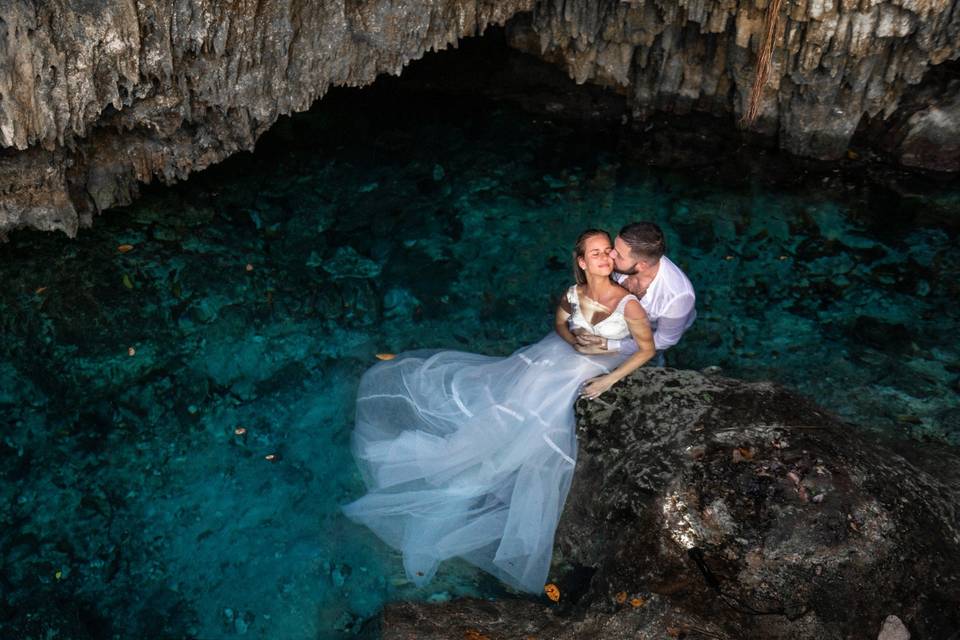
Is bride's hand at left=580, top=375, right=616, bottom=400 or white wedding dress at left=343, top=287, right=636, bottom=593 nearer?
white wedding dress at left=343, top=287, right=636, bottom=593

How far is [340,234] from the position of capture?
28.0 ft

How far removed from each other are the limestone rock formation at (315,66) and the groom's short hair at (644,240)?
268 cm

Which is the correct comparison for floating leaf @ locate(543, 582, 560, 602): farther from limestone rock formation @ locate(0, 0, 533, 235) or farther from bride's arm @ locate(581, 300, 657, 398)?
limestone rock formation @ locate(0, 0, 533, 235)

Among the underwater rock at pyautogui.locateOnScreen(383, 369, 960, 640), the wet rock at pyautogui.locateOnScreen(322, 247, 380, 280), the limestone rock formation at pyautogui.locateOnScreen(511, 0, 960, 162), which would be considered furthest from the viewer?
the wet rock at pyautogui.locateOnScreen(322, 247, 380, 280)

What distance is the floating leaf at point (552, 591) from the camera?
5676 millimetres

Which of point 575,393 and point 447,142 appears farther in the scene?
point 447,142

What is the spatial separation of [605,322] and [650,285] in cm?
41

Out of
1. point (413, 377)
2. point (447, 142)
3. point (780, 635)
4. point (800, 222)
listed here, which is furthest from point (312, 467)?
point (800, 222)

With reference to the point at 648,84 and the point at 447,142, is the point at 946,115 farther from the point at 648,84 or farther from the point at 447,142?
the point at 447,142

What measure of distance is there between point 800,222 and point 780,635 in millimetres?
4814

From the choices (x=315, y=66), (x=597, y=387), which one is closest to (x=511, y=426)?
(x=597, y=387)

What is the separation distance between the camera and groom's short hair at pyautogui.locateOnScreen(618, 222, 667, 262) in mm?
5910

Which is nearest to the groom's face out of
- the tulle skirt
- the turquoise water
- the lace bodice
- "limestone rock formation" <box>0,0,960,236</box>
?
the lace bodice

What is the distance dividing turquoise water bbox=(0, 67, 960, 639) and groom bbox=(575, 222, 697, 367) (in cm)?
120
